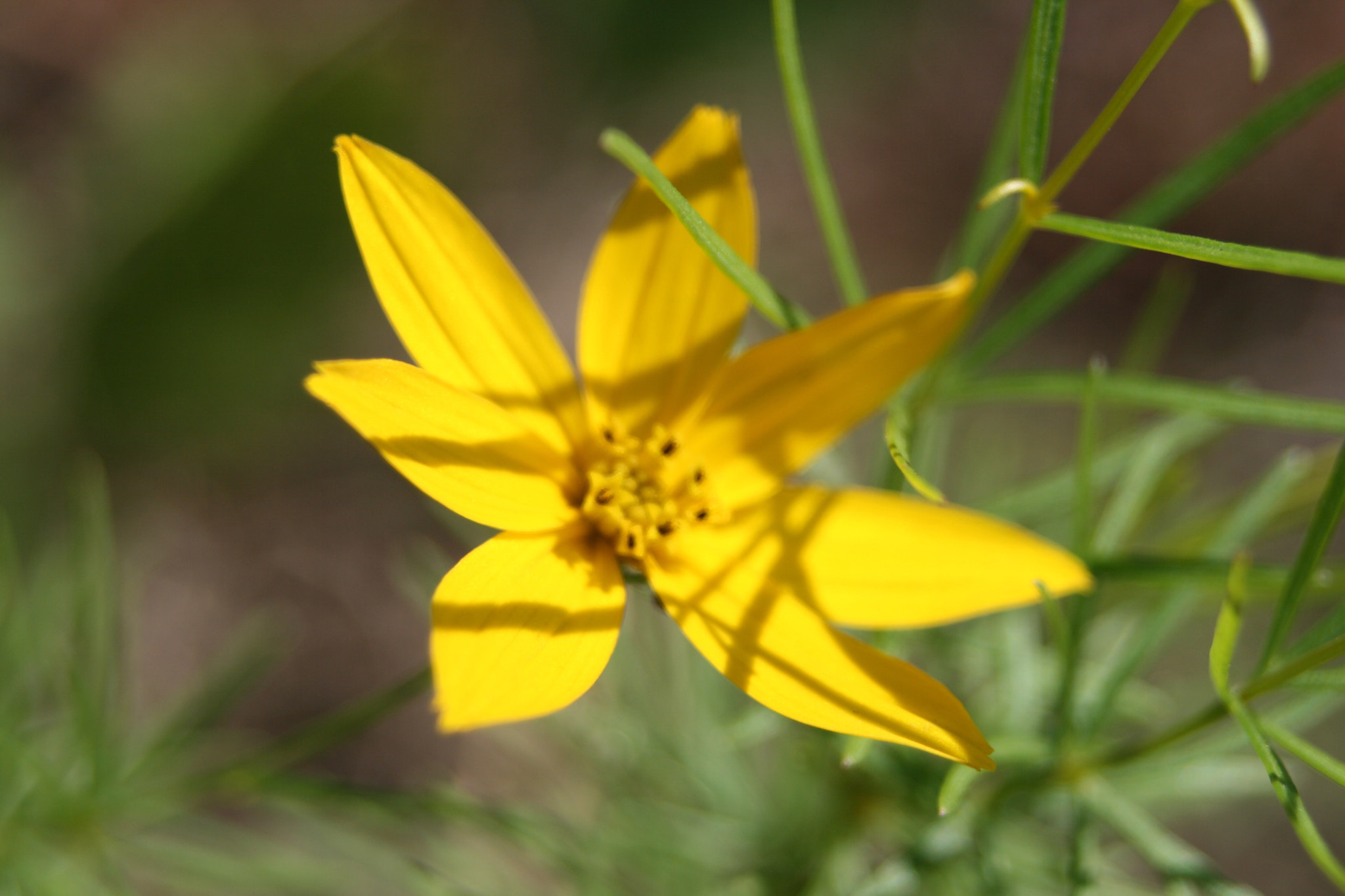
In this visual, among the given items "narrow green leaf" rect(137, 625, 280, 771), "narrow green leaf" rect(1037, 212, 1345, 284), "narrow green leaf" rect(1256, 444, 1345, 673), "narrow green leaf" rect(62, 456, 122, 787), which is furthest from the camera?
"narrow green leaf" rect(137, 625, 280, 771)

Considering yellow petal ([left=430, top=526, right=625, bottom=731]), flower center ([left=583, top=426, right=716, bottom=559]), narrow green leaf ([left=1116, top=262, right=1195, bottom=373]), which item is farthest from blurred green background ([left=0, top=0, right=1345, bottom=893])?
yellow petal ([left=430, top=526, right=625, bottom=731])

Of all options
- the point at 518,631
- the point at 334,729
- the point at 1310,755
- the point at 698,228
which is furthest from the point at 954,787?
the point at 334,729

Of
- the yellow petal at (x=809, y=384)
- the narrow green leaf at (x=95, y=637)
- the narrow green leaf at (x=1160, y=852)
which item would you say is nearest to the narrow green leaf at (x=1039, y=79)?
the yellow petal at (x=809, y=384)

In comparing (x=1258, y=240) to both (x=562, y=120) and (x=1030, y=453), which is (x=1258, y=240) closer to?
(x=1030, y=453)

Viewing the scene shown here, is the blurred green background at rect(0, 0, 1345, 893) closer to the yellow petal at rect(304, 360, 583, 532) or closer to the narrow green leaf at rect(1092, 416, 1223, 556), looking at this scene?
the narrow green leaf at rect(1092, 416, 1223, 556)

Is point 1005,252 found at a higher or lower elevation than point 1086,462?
higher

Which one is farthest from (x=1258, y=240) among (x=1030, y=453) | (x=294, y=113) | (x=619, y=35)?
(x=294, y=113)

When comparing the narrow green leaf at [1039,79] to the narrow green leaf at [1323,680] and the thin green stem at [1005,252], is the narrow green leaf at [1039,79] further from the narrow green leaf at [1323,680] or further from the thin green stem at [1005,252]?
the narrow green leaf at [1323,680]

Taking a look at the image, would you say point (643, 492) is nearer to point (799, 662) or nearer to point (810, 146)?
point (799, 662)
